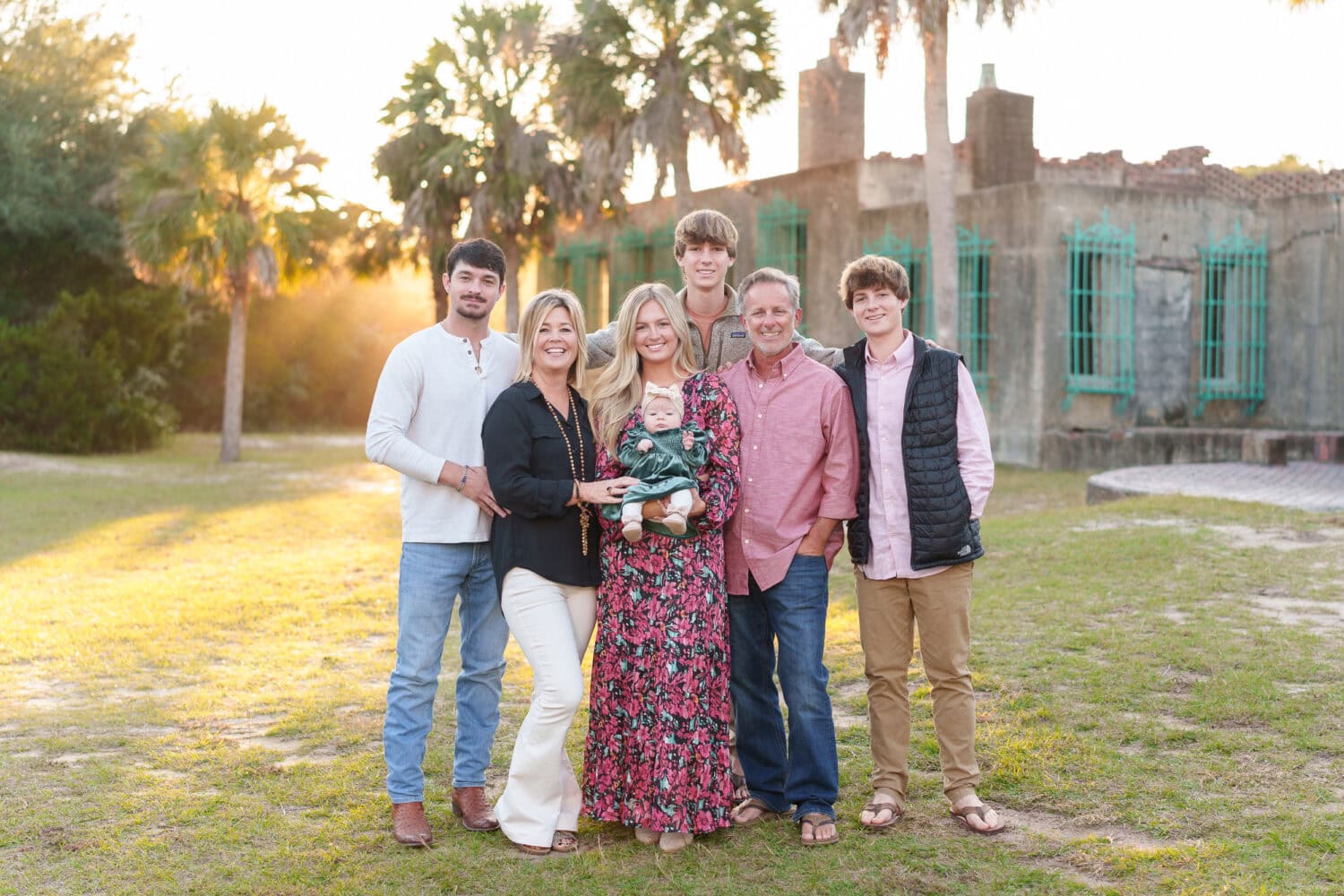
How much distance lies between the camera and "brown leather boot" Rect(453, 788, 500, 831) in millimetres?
4645

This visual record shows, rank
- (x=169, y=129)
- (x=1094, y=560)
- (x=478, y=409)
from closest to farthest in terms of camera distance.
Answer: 1. (x=478, y=409)
2. (x=1094, y=560)
3. (x=169, y=129)

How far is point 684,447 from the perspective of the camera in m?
4.31

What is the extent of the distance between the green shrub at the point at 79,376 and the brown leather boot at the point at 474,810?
24525 millimetres

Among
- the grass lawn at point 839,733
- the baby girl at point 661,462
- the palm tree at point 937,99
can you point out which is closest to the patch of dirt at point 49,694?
the grass lawn at point 839,733

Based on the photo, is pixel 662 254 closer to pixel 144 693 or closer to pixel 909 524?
pixel 144 693

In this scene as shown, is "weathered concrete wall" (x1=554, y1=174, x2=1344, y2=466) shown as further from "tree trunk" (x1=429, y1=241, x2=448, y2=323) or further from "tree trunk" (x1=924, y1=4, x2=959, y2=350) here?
"tree trunk" (x1=429, y1=241, x2=448, y2=323)

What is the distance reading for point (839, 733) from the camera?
5797mm

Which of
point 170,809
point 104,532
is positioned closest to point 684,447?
point 170,809

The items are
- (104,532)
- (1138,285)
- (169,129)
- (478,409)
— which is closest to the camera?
(478,409)

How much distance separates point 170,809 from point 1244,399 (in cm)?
1903

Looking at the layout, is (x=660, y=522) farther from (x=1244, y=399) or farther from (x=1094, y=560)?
(x=1244, y=399)

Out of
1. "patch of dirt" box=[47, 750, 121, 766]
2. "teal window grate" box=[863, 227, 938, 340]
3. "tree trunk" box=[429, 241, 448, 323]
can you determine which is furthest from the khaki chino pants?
"tree trunk" box=[429, 241, 448, 323]

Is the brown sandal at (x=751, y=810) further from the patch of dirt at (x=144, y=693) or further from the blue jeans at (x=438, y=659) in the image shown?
the patch of dirt at (x=144, y=693)

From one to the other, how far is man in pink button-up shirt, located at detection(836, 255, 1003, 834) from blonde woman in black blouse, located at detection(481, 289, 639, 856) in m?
0.97
